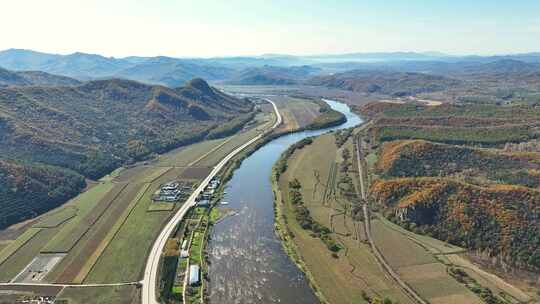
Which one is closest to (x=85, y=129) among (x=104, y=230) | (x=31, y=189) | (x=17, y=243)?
(x=31, y=189)

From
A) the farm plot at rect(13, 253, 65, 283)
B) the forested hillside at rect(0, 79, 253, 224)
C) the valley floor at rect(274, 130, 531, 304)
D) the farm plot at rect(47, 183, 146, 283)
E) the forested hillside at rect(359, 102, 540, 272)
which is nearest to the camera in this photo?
the valley floor at rect(274, 130, 531, 304)

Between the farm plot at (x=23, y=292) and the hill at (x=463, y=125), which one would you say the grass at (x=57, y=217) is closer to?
the farm plot at (x=23, y=292)

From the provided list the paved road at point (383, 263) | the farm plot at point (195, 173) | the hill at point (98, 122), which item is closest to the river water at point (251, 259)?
the farm plot at point (195, 173)

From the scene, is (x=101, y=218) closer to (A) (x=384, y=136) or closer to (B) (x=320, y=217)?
(B) (x=320, y=217)

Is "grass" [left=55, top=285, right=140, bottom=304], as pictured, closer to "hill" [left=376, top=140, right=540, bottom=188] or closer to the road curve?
the road curve

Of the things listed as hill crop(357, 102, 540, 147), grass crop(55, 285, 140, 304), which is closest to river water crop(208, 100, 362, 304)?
grass crop(55, 285, 140, 304)

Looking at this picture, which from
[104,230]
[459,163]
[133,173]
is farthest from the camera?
[133,173]

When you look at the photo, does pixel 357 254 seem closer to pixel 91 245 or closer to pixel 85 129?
pixel 91 245
